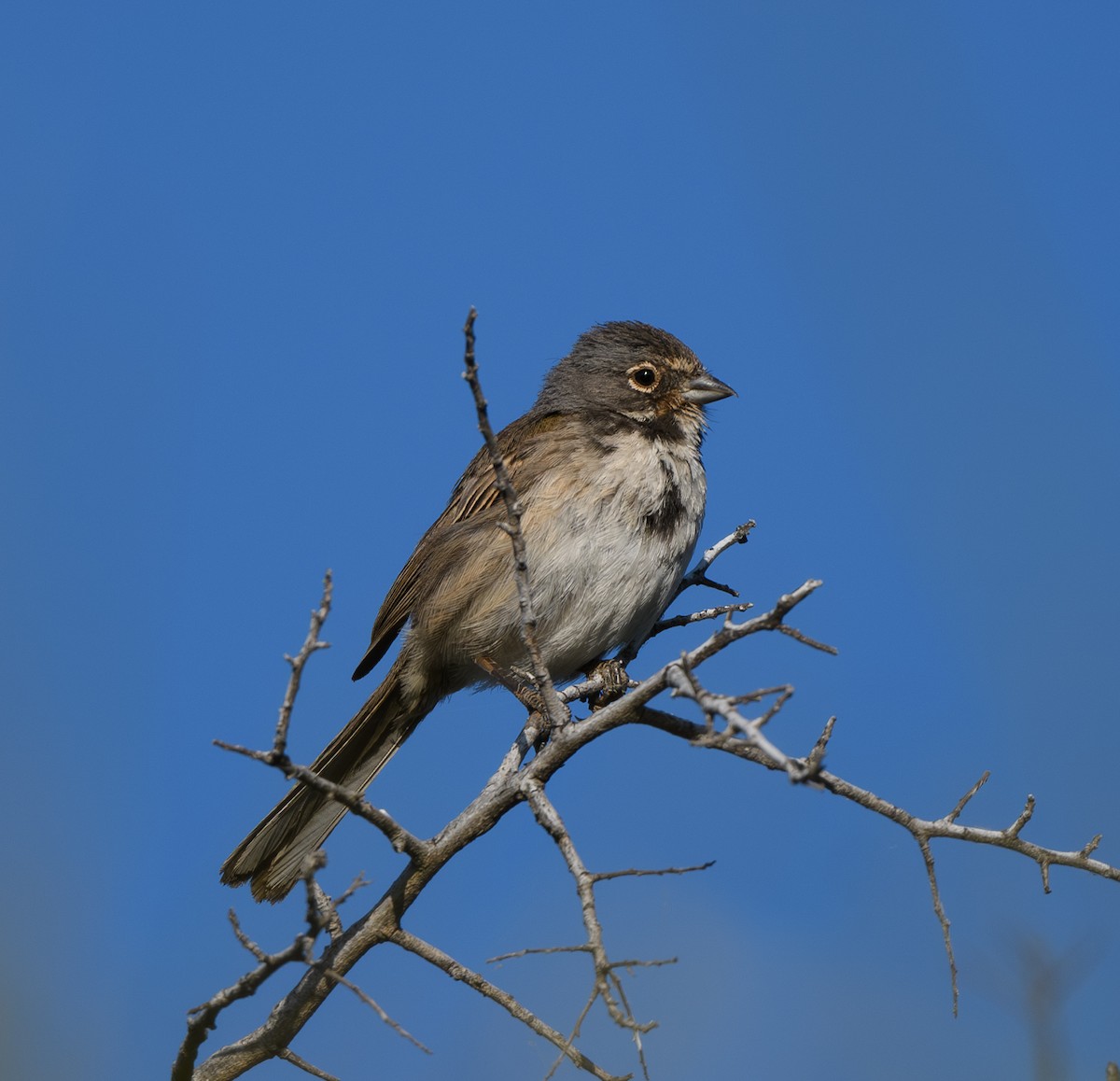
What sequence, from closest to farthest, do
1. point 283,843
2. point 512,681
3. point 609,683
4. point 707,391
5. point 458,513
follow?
point 283,843, point 609,683, point 512,681, point 458,513, point 707,391

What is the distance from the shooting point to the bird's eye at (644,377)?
6363 millimetres

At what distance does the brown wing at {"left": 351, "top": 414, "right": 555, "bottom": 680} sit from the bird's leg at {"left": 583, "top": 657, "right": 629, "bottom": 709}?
76 centimetres

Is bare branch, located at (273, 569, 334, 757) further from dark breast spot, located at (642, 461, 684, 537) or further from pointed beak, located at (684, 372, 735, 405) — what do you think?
pointed beak, located at (684, 372, 735, 405)

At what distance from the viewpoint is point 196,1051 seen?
320 cm

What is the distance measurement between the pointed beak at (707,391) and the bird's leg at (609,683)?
1.42 metres

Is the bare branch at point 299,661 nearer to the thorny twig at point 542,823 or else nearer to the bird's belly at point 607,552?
the thorny twig at point 542,823

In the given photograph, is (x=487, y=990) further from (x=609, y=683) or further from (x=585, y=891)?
(x=609, y=683)

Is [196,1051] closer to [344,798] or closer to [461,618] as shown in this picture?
[344,798]

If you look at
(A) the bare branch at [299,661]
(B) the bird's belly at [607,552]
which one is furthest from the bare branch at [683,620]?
(A) the bare branch at [299,661]

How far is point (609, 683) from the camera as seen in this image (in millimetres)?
5062

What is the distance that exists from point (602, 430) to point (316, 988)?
9.49ft

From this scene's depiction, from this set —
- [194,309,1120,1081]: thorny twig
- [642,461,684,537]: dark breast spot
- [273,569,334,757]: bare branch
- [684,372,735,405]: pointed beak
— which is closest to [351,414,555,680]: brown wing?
[642,461,684,537]: dark breast spot

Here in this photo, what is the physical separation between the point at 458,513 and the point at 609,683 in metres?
1.27

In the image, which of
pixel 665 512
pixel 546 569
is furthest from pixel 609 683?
pixel 665 512
